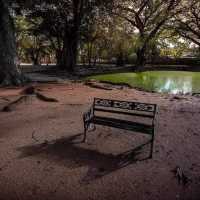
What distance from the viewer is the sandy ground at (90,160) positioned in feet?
12.1

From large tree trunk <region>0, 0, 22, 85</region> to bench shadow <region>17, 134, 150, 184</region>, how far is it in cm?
807

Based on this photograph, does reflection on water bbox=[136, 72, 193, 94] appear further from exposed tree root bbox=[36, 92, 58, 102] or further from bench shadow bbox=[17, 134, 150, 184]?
bench shadow bbox=[17, 134, 150, 184]

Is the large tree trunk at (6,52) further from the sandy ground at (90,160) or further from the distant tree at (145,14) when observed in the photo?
the distant tree at (145,14)

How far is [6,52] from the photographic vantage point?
495 inches

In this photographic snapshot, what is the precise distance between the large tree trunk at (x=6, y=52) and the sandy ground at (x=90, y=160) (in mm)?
5298

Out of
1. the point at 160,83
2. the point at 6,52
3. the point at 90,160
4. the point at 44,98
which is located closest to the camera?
the point at 90,160

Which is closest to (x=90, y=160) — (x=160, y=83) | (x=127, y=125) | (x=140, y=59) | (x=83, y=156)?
(x=83, y=156)

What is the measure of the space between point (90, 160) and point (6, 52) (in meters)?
9.72

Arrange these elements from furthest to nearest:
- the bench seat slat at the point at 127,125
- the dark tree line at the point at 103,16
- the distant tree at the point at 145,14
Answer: the distant tree at the point at 145,14 → the dark tree line at the point at 103,16 → the bench seat slat at the point at 127,125

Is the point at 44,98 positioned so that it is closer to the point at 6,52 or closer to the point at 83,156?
the point at 6,52

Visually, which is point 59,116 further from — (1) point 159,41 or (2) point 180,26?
(1) point 159,41

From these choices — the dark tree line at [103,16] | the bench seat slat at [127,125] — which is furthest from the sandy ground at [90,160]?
the dark tree line at [103,16]

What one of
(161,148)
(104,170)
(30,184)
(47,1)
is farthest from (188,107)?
(47,1)

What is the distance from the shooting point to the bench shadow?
4312 mm
